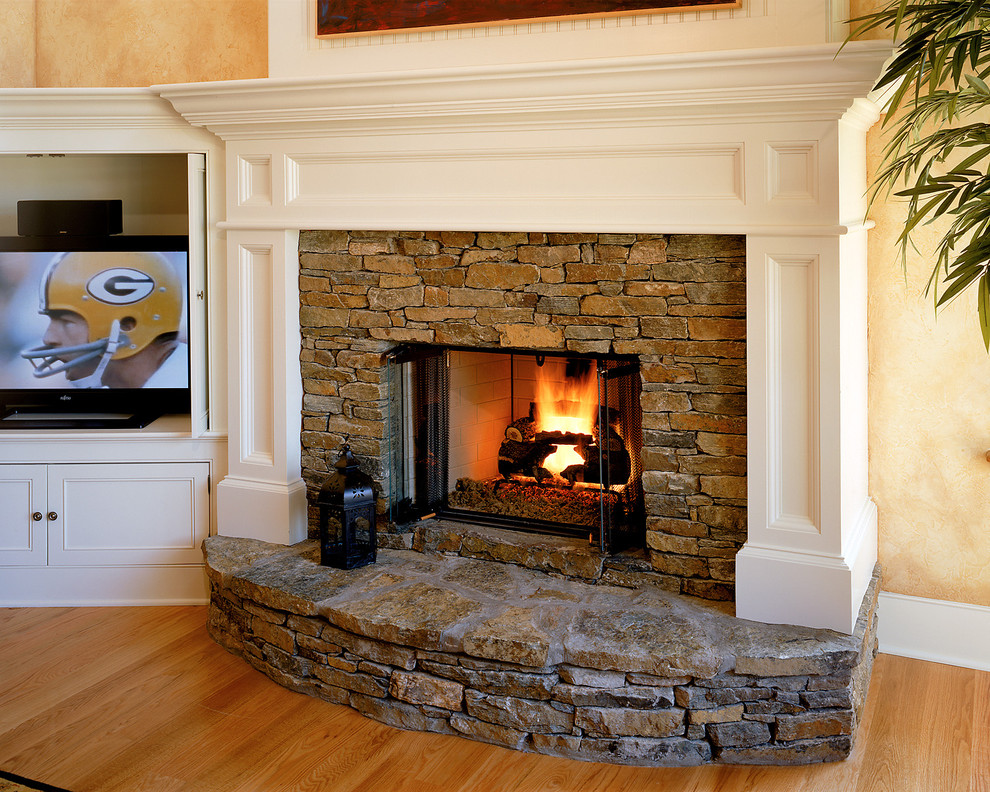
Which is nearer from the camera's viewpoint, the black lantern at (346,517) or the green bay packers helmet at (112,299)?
the black lantern at (346,517)

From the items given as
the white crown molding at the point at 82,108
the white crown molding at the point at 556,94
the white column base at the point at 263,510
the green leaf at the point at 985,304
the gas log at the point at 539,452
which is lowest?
the white column base at the point at 263,510

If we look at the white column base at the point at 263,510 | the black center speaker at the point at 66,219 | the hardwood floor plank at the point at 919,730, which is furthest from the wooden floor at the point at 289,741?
the black center speaker at the point at 66,219

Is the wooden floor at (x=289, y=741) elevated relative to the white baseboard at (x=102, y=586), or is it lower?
lower

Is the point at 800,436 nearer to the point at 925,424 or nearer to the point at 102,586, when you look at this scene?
the point at 925,424

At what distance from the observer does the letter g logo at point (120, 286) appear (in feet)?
12.0

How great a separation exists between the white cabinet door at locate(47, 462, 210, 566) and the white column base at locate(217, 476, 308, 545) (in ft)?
0.41

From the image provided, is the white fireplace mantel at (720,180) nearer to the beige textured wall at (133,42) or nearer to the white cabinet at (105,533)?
the beige textured wall at (133,42)

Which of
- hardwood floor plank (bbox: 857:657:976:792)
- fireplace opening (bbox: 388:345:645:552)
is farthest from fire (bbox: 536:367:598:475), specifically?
hardwood floor plank (bbox: 857:657:976:792)

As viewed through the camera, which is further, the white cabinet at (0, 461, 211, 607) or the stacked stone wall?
the white cabinet at (0, 461, 211, 607)

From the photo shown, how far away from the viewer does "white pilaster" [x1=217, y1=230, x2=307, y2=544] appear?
11.3ft

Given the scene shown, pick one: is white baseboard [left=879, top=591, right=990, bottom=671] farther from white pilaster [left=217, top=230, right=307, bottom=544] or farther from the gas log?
white pilaster [left=217, top=230, right=307, bottom=544]

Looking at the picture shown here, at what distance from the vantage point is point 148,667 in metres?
3.19

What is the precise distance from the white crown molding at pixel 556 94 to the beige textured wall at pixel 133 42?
0.51m

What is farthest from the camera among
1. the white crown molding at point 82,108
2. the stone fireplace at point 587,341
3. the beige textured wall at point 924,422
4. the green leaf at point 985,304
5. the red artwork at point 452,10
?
the white crown molding at point 82,108
